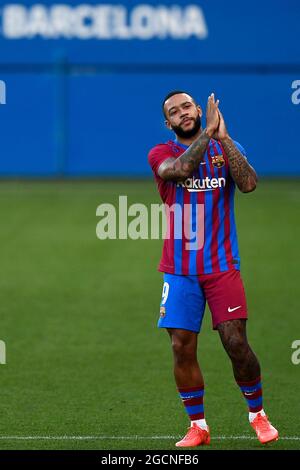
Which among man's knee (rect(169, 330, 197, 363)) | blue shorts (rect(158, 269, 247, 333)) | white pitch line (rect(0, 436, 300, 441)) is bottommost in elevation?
white pitch line (rect(0, 436, 300, 441))

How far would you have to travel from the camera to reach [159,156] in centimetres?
787

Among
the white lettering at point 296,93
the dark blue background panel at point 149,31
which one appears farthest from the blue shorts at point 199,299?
the dark blue background panel at point 149,31

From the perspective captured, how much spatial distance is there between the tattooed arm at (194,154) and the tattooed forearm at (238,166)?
16 cm

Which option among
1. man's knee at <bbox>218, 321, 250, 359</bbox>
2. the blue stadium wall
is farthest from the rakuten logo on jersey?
the blue stadium wall

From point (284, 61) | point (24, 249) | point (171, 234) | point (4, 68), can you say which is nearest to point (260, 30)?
point (284, 61)

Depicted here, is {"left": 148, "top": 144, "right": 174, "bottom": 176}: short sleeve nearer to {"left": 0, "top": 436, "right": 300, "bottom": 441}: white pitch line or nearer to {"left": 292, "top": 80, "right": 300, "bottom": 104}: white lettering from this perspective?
{"left": 0, "top": 436, "right": 300, "bottom": 441}: white pitch line

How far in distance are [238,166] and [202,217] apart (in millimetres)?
452

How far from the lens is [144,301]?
13.7 m

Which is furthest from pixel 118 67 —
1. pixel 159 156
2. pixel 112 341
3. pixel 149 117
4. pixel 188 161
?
pixel 188 161

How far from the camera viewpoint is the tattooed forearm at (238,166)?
7.61m

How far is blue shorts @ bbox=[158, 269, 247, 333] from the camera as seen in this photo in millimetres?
7734

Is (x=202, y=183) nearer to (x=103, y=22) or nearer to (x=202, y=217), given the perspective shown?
(x=202, y=217)

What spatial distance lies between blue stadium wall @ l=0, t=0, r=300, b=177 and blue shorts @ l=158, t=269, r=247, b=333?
18.8 m

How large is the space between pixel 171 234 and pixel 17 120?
767 inches
